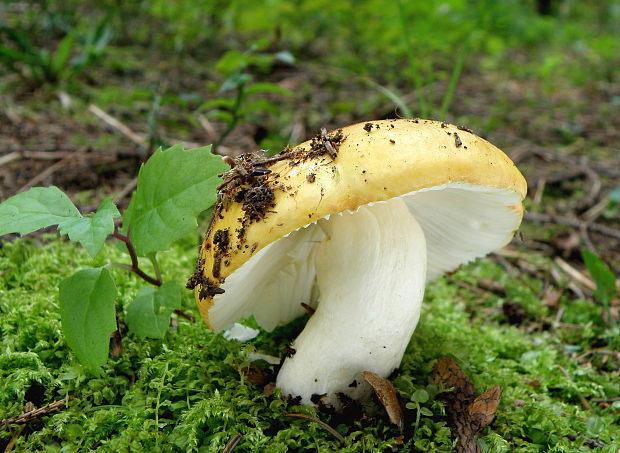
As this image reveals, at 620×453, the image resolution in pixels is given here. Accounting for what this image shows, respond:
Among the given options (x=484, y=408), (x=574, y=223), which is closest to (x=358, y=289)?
(x=484, y=408)

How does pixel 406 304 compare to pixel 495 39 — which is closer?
pixel 406 304

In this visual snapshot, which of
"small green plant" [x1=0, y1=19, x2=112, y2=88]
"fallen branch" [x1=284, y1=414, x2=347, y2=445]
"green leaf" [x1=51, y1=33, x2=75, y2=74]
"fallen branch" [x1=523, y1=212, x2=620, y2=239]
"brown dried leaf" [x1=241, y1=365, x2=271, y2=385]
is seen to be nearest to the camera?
"fallen branch" [x1=284, y1=414, x2=347, y2=445]

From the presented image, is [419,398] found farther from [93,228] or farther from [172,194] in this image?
[93,228]

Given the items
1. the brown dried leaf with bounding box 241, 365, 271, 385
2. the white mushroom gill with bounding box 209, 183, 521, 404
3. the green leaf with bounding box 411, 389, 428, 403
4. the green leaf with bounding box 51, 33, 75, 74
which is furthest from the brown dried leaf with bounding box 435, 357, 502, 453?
the green leaf with bounding box 51, 33, 75, 74

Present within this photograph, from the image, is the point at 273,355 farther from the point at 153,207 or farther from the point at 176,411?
the point at 153,207

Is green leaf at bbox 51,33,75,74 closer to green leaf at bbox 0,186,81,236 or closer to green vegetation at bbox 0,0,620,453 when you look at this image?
green vegetation at bbox 0,0,620,453

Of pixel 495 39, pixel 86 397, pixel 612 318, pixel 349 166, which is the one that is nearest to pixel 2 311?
pixel 86 397

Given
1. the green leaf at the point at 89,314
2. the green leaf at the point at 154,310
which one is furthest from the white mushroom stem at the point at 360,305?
the green leaf at the point at 89,314
